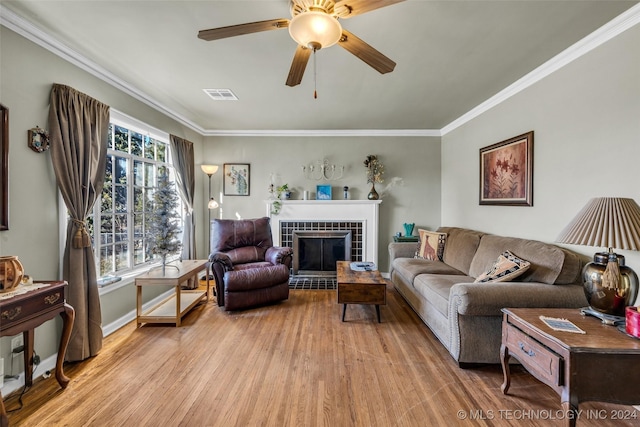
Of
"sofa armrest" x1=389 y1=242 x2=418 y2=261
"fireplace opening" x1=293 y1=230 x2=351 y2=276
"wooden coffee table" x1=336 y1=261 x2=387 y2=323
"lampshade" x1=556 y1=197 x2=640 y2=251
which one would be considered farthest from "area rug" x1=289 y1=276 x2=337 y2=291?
"lampshade" x1=556 y1=197 x2=640 y2=251

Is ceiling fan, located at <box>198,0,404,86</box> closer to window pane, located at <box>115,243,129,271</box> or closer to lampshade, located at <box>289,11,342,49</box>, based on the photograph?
lampshade, located at <box>289,11,342,49</box>

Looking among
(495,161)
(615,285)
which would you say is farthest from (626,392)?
(495,161)

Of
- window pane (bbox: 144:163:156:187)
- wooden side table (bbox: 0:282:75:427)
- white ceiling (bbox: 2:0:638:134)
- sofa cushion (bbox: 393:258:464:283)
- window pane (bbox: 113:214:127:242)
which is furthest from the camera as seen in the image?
window pane (bbox: 144:163:156:187)

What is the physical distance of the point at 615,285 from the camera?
5.46ft

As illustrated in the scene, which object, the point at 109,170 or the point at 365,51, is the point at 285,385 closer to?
the point at 365,51

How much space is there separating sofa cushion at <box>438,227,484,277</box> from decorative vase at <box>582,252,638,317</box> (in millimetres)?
1614

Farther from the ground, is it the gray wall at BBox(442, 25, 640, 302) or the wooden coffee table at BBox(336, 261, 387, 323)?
the gray wall at BBox(442, 25, 640, 302)

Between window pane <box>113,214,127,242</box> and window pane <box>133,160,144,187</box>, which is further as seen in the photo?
window pane <box>133,160,144,187</box>

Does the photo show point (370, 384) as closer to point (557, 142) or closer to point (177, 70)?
point (557, 142)

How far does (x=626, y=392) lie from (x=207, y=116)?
5.01 metres

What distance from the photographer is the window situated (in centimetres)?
300

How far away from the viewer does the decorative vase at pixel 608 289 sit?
165cm

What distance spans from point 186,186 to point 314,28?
3.60 meters

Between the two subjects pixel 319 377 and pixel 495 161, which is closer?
pixel 319 377
